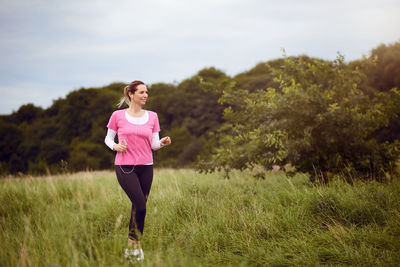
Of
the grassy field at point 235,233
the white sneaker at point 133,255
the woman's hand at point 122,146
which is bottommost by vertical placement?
the grassy field at point 235,233

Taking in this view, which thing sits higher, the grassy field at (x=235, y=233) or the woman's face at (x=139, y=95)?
the woman's face at (x=139, y=95)

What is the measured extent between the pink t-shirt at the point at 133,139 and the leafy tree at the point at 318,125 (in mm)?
2732

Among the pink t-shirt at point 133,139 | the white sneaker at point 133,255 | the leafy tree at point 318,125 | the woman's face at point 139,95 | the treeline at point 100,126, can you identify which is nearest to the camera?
the white sneaker at point 133,255

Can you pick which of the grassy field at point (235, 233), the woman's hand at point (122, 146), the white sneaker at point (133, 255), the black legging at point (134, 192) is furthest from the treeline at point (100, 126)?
the white sneaker at point (133, 255)

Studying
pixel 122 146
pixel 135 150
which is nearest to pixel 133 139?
pixel 135 150

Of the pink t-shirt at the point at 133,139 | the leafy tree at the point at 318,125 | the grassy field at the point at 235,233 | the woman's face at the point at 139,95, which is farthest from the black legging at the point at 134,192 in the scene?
the leafy tree at the point at 318,125

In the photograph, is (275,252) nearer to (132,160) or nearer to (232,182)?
(132,160)

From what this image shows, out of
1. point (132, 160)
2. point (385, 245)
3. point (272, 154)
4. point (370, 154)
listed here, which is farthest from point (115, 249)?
point (370, 154)

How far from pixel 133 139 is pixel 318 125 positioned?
4462mm

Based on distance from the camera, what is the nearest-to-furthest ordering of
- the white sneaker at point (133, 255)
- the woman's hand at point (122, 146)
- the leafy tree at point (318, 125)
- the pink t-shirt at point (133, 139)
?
the white sneaker at point (133, 255), the woman's hand at point (122, 146), the pink t-shirt at point (133, 139), the leafy tree at point (318, 125)

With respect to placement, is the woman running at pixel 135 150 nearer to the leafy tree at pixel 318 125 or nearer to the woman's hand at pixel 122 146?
the woman's hand at pixel 122 146

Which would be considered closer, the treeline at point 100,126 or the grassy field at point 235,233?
the grassy field at point 235,233

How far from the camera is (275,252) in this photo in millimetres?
3303

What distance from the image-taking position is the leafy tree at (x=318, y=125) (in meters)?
5.85
